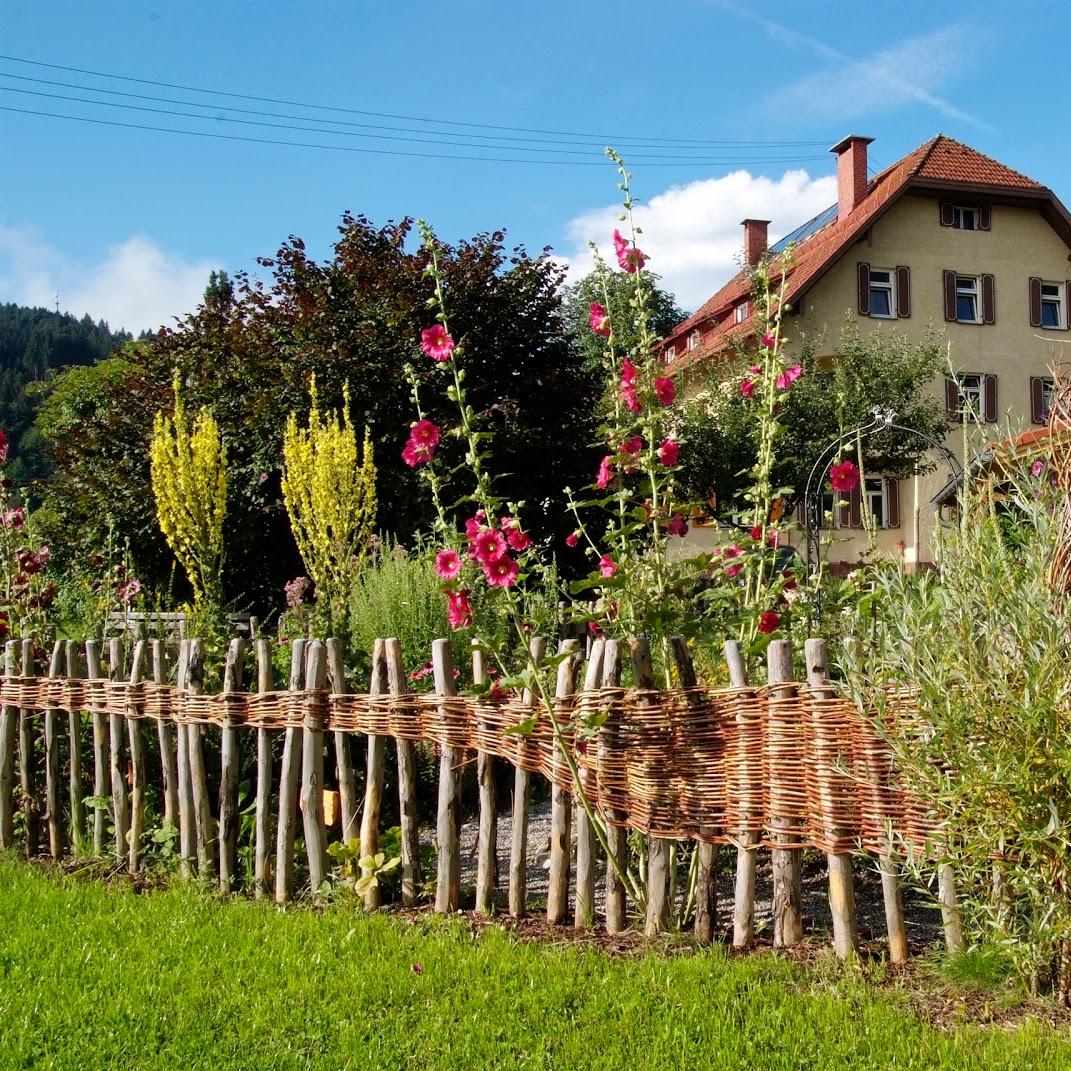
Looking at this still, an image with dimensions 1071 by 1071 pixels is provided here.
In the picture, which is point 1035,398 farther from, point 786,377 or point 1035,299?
point 786,377

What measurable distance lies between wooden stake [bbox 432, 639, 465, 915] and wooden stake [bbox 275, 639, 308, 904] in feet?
1.83

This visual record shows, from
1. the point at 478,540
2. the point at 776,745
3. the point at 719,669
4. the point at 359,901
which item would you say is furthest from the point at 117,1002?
the point at 719,669

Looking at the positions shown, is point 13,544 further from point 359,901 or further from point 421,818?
point 359,901

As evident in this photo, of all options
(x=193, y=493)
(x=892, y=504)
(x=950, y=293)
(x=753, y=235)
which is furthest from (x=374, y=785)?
(x=753, y=235)

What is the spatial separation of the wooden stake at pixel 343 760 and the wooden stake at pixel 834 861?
5.05 ft

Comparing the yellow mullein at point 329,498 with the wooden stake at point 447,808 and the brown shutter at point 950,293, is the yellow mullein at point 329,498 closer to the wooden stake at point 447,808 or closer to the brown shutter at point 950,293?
the wooden stake at point 447,808

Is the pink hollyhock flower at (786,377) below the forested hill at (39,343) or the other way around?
below

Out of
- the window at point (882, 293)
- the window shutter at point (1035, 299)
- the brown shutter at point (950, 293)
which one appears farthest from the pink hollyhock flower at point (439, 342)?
the window shutter at point (1035, 299)

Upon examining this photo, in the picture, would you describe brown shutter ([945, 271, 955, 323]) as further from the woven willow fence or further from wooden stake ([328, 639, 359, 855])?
wooden stake ([328, 639, 359, 855])

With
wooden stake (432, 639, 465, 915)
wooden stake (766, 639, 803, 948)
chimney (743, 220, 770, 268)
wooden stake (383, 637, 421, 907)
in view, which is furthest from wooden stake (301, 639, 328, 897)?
chimney (743, 220, 770, 268)

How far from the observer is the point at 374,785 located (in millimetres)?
3891

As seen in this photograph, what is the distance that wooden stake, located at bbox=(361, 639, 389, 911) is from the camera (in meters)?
3.86

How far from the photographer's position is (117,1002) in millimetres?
3041

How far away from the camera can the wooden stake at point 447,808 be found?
12.3ft
